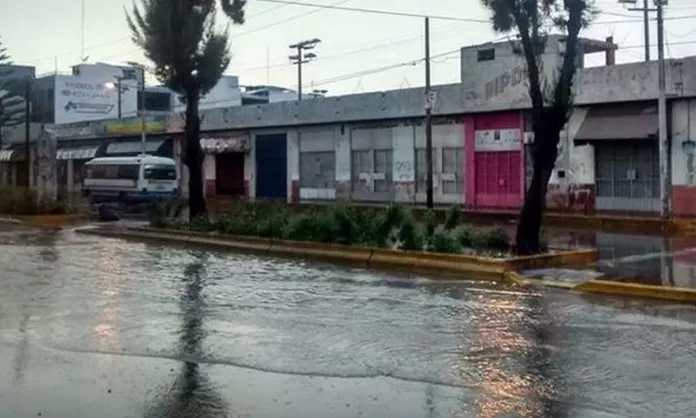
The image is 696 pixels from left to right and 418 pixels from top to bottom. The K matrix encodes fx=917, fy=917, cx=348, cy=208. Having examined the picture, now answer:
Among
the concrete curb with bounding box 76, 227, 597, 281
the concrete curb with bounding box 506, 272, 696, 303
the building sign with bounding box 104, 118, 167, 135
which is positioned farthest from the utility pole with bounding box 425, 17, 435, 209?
the building sign with bounding box 104, 118, 167, 135

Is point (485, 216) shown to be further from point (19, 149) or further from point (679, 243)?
point (19, 149)

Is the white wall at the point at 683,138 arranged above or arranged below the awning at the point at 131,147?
below

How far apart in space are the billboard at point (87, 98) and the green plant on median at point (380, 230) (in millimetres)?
66551

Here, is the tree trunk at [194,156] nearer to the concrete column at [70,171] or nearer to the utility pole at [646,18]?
the utility pole at [646,18]

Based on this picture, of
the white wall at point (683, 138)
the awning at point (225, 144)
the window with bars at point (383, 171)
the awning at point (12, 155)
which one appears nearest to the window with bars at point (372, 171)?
the window with bars at point (383, 171)

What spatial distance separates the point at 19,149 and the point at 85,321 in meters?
61.8

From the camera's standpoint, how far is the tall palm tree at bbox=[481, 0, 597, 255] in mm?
17969

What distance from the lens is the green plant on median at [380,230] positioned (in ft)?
61.6

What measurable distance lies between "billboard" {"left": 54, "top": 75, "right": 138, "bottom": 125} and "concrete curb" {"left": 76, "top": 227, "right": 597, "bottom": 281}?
221ft

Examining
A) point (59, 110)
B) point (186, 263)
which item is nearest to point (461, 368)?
point (186, 263)

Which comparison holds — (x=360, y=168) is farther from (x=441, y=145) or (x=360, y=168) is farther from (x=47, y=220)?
(x=47, y=220)

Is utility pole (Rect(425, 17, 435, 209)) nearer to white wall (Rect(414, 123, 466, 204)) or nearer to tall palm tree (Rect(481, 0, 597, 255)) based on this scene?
white wall (Rect(414, 123, 466, 204))

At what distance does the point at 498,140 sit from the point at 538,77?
68.1ft

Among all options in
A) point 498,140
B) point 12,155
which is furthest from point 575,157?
point 12,155
